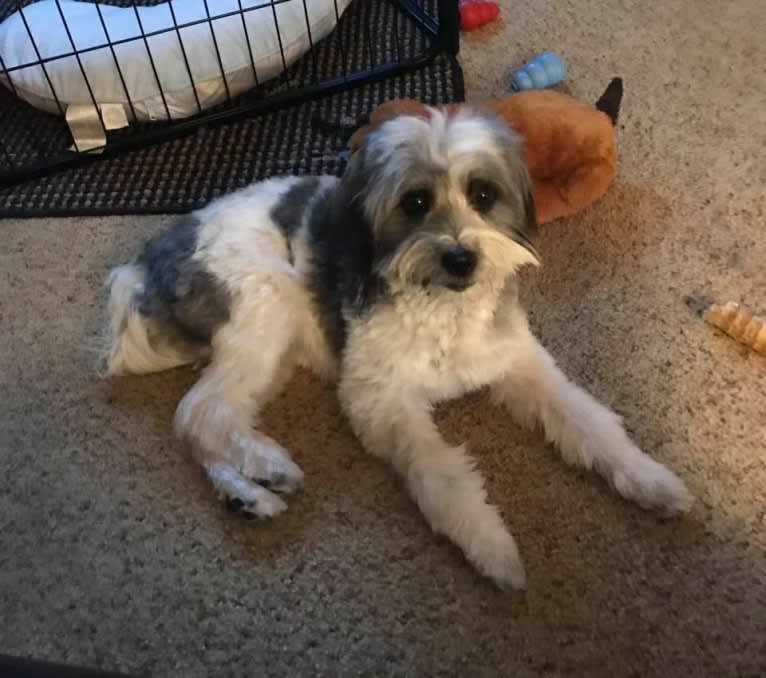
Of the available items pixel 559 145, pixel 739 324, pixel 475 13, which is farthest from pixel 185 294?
pixel 475 13

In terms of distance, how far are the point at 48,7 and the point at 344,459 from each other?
4.87ft

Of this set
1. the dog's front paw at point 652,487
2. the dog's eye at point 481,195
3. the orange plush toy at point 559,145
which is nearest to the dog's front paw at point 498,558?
the dog's front paw at point 652,487

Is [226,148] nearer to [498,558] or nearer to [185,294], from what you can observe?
[185,294]

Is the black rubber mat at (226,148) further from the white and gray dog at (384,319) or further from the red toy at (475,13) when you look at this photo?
the white and gray dog at (384,319)

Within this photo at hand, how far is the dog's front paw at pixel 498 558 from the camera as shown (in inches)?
49.0

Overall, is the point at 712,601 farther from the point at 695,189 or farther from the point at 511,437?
the point at 695,189

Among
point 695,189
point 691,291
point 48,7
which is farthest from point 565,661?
point 48,7

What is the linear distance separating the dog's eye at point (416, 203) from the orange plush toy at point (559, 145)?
19.5 inches

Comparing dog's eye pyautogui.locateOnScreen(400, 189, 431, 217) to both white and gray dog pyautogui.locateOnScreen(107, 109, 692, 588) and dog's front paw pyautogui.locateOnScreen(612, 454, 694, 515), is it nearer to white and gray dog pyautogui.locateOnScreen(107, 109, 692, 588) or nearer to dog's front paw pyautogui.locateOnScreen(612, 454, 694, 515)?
white and gray dog pyautogui.locateOnScreen(107, 109, 692, 588)

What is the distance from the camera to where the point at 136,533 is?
55.3 inches

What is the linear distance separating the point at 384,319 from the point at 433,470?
10.0 inches

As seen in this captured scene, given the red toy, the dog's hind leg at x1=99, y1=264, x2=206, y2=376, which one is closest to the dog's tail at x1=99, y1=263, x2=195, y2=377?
the dog's hind leg at x1=99, y1=264, x2=206, y2=376

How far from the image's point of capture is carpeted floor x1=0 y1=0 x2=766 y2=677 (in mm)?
1229

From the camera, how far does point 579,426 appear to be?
139 centimetres
